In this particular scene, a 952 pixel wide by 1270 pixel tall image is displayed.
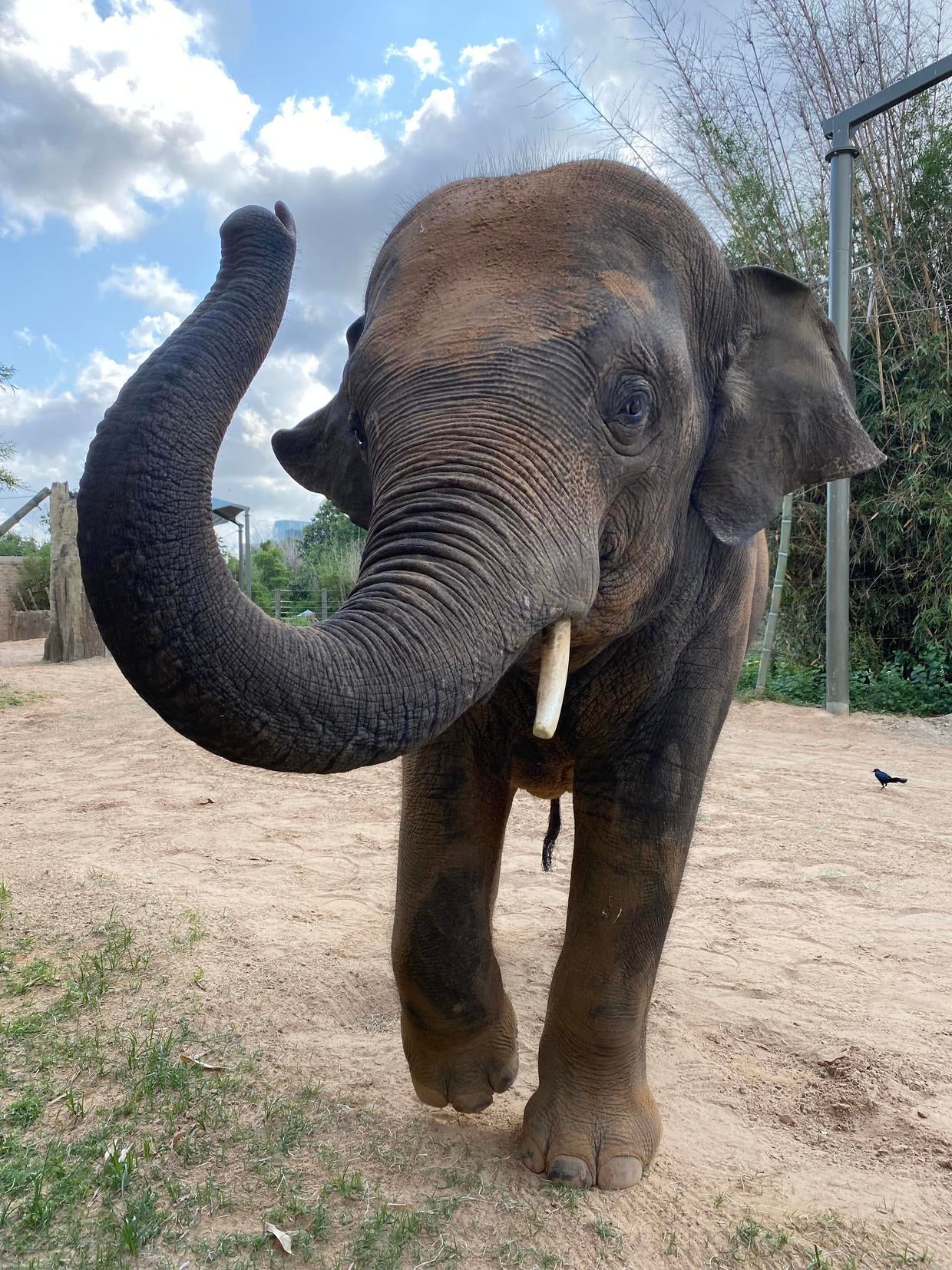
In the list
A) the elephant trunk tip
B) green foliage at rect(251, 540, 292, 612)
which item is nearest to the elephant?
the elephant trunk tip

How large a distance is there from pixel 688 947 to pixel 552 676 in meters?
3.24

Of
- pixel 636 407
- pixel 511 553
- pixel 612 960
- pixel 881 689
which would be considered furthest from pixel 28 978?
pixel 881 689

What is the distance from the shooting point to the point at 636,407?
2354mm

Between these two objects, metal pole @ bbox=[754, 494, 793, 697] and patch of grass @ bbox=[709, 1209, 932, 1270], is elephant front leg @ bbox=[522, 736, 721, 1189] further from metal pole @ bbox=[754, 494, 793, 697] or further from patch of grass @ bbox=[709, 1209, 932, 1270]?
metal pole @ bbox=[754, 494, 793, 697]

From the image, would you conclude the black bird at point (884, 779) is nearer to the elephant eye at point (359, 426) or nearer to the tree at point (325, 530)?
the elephant eye at point (359, 426)

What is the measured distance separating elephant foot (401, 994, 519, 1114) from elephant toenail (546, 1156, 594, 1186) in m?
0.35

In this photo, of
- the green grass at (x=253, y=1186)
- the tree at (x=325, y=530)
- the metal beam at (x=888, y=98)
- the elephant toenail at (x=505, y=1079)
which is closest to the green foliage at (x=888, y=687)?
the metal beam at (x=888, y=98)

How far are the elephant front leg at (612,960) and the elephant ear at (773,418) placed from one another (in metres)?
0.73

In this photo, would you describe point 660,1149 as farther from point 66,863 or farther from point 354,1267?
point 66,863

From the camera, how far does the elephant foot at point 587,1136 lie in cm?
287

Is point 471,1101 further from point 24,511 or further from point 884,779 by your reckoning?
point 24,511

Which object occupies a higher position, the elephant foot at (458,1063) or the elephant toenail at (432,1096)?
the elephant foot at (458,1063)

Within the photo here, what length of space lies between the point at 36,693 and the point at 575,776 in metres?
11.2

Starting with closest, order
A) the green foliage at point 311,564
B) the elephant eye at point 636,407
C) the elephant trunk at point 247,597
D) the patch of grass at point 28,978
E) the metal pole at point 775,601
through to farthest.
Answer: the elephant trunk at point 247,597 → the elephant eye at point 636,407 → the patch of grass at point 28,978 → the metal pole at point 775,601 → the green foliage at point 311,564
